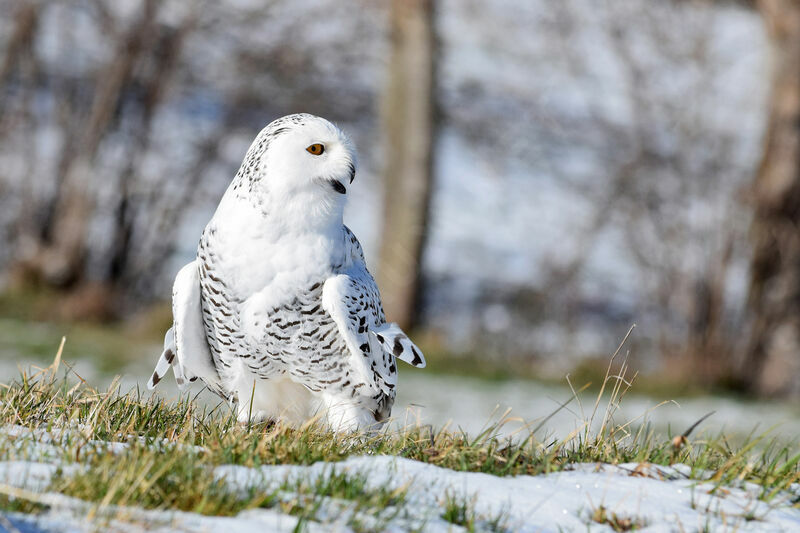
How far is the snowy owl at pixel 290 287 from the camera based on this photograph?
10.9 ft

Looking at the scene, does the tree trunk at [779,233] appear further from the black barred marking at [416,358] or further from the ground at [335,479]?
the black barred marking at [416,358]

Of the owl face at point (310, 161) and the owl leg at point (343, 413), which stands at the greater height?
the owl face at point (310, 161)

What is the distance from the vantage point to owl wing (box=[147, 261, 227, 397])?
357 cm

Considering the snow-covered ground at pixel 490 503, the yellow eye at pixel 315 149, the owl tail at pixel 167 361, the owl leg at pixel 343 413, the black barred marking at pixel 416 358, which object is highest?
the yellow eye at pixel 315 149

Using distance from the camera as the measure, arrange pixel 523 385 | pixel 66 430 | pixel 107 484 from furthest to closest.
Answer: pixel 523 385, pixel 66 430, pixel 107 484

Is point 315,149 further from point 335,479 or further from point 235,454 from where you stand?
point 335,479

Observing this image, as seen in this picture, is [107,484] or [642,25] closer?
[107,484]

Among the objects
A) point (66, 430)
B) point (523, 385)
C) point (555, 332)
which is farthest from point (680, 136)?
point (66, 430)

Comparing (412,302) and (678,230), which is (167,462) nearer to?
(412,302)

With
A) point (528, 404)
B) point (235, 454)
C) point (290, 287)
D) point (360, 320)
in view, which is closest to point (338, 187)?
point (290, 287)

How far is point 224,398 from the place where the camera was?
4090 mm

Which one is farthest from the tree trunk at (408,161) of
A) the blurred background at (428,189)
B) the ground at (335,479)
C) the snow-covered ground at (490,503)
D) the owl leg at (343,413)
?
the snow-covered ground at (490,503)

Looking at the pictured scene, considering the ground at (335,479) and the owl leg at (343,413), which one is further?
the owl leg at (343,413)

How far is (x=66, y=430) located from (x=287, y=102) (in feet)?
42.2
